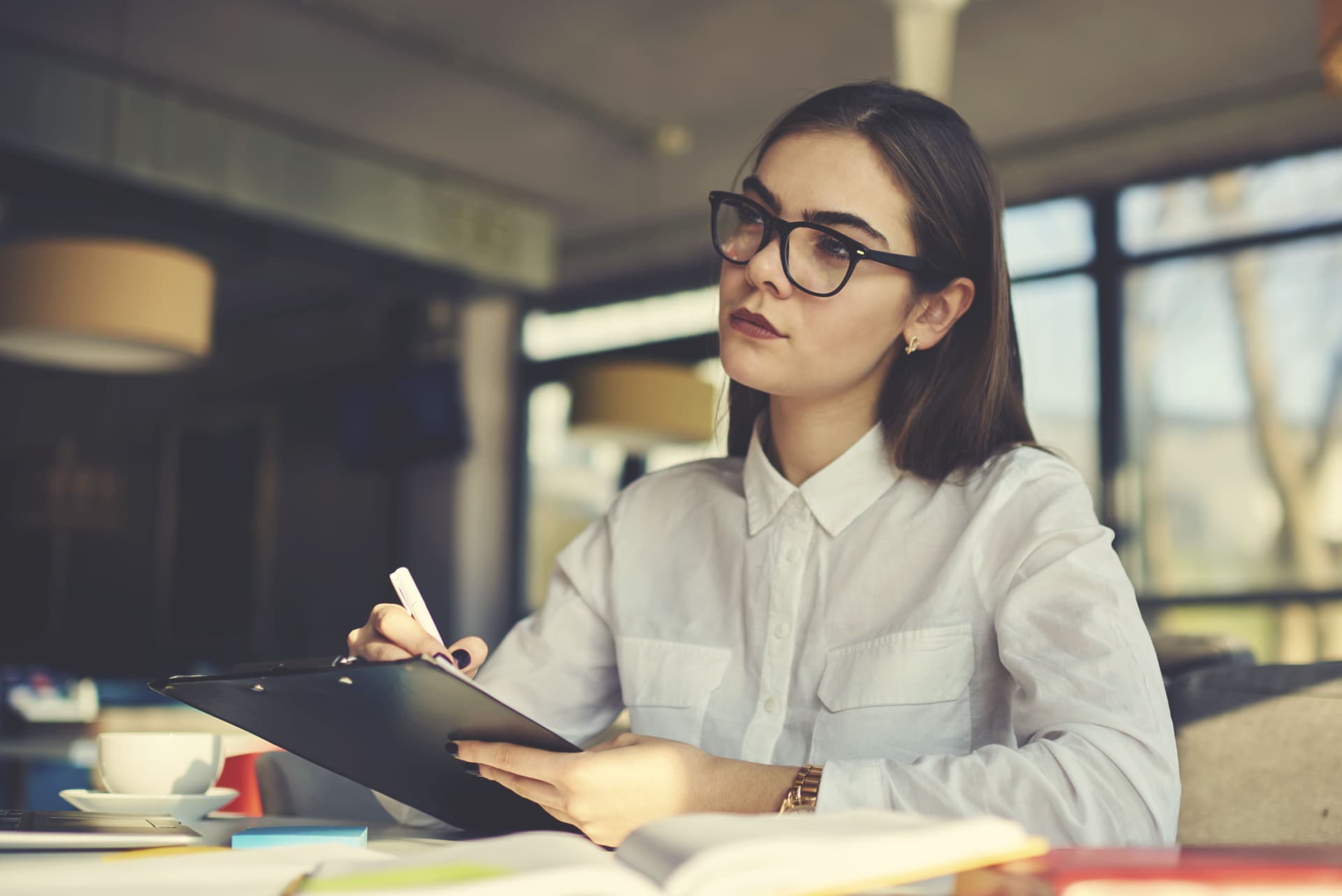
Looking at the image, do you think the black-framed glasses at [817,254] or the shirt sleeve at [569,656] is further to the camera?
the shirt sleeve at [569,656]

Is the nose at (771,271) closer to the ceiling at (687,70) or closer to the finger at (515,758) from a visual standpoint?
the finger at (515,758)

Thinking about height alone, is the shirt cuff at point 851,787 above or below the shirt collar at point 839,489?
below

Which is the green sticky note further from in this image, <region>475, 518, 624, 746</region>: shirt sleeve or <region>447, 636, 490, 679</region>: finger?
<region>475, 518, 624, 746</region>: shirt sleeve

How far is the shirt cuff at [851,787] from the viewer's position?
98cm

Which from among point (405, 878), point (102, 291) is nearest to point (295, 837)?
point (405, 878)

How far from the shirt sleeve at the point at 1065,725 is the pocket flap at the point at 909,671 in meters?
0.05

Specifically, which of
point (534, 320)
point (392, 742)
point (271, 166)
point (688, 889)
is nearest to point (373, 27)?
point (271, 166)

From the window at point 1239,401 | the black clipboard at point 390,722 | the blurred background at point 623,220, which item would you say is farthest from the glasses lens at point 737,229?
the window at point 1239,401

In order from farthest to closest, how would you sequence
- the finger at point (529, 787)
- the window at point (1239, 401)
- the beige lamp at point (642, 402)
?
the beige lamp at point (642, 402) → the window at point (1239, 401) → the finger at point (529, 787)

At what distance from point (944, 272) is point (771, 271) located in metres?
0.22

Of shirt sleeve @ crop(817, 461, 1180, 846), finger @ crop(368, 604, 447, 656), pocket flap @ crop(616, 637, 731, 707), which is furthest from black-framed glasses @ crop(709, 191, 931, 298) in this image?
finger @ crop(368, 604, 447, 656)

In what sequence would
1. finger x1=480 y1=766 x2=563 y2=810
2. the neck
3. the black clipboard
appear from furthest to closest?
the neck < finger x1=480 y1=766 x2=563 y2=810 < the black clipboard

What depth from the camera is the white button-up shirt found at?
0.99 meters

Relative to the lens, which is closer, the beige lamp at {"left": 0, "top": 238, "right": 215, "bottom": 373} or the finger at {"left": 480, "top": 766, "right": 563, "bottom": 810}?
the finger at {"left": 480, "top": 766, "right": 563, "bottom": 810}
